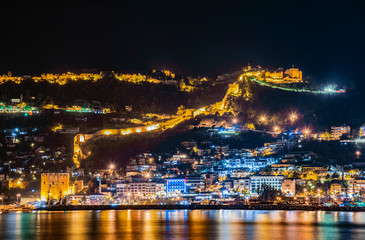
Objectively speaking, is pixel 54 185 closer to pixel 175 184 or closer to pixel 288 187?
pixel 175 184

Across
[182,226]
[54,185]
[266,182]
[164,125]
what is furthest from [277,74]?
[182,226]

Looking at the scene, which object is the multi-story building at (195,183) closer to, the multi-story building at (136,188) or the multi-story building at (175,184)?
the multi-story building at (175,184)

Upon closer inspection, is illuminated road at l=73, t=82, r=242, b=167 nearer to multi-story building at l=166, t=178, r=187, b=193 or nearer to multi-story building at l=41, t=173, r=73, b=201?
multi-story building at l=41, t=173, r=73, b=201

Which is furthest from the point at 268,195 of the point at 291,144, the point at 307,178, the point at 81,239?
the point at 81,239

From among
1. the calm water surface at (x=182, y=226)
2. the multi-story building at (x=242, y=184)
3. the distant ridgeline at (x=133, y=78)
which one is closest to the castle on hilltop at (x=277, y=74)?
the distant ridgeline at (x=133, y=78)

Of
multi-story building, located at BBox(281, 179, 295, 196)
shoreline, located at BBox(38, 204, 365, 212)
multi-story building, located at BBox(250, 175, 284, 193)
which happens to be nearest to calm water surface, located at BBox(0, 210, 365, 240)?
shoreline, located at BBox(38, 204, 365, 212)
